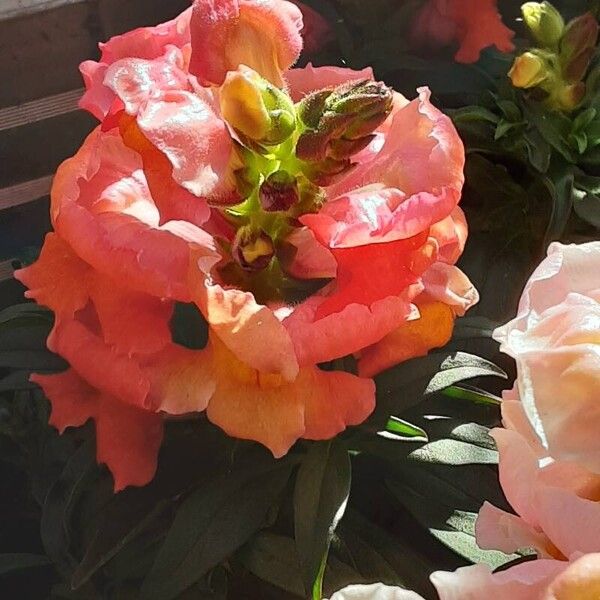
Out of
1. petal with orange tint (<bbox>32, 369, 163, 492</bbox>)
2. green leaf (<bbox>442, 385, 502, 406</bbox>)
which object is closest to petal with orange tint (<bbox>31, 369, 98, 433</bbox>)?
Result: petal with orange tint (<bbox>32, 369, 163, 492</bbox>)

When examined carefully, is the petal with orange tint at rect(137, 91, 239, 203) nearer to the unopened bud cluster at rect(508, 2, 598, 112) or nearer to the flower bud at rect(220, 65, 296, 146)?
the flower bud at rect(220, 65, 296, 146)

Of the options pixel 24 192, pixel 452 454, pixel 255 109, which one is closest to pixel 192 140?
pixel 255 109

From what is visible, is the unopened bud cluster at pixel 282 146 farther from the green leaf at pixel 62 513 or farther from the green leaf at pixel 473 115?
the green leaf at pixel 473 115

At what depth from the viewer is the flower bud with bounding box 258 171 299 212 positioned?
1.34 feet

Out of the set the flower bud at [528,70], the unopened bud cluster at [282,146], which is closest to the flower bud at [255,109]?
the unopened bud cluster at [282,146]

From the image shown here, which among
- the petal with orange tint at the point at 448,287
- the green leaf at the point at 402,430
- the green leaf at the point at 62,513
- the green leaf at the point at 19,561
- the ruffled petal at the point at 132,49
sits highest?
the ruffled petal at the point at 132,49

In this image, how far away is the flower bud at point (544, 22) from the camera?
2.37ft

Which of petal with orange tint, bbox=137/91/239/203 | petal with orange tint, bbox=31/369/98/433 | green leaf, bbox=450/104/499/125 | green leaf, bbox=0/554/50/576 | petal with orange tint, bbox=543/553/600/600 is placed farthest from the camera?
green leaf, bbox=450/104/499/125

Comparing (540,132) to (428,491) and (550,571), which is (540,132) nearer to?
(428,491)

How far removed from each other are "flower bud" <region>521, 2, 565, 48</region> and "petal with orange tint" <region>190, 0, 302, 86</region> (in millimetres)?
346

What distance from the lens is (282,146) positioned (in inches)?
16.7

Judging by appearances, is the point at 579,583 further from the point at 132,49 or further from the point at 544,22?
the point at 544,22

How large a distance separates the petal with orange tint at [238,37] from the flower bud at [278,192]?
6 cm

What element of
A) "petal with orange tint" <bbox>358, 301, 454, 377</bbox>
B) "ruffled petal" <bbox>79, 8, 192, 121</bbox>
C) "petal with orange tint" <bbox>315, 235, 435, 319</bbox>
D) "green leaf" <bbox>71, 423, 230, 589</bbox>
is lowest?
"green leaf" <bbox>71, 423, 230, 589</bbox>
